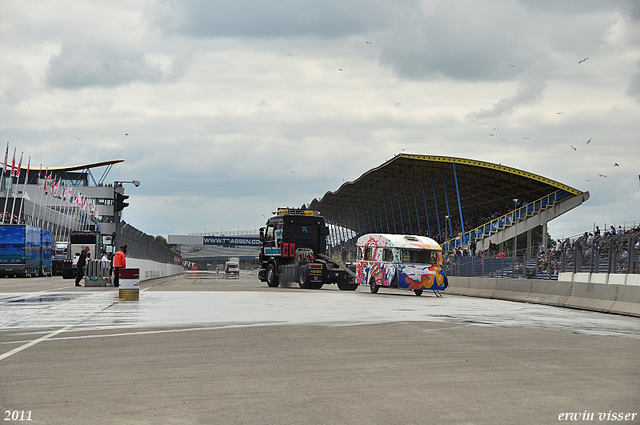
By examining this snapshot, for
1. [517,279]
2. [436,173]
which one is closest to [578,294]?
[517,279]

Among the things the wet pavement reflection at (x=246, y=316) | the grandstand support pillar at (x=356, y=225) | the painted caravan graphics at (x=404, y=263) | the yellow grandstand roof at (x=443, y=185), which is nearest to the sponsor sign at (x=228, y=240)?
the grandstand support pillar at (x=356, y=225)

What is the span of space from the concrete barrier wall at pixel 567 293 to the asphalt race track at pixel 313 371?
15.0 feet

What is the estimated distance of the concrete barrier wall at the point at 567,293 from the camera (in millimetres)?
20391

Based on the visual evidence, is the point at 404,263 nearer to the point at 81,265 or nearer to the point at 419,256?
the point at 419,256

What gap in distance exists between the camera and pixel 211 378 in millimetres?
8422

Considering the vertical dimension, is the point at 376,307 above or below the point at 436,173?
below

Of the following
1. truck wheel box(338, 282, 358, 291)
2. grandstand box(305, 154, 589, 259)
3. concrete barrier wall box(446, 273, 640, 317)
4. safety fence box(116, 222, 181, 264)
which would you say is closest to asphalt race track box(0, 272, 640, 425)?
concrete barrier wall box(446, 273, 640, 317)

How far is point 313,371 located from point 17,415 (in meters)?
3.51

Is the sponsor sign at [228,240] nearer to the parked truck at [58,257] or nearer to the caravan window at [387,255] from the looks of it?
the parked truck at [58,257]

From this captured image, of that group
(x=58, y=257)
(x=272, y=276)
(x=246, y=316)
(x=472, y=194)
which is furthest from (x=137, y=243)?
(x=472, y=194)

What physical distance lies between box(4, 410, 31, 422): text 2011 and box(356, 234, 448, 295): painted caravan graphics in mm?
24745

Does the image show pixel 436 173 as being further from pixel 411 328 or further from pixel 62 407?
pixel 62 407

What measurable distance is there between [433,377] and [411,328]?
19.0ft

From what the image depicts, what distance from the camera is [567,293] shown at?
2402cm
